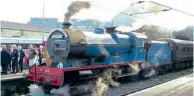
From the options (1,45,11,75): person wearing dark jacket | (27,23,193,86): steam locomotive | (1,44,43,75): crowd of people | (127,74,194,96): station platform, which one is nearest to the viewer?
(127,74,194,96): station platform

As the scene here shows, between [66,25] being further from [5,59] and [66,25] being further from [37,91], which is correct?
[5,59]

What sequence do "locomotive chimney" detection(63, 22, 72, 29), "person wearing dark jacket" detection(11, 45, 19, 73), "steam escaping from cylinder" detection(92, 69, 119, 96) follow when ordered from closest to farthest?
"locomotive chimney" detection(63, 22, 72, 29) → "steam escaping from cylinder" detection(92, 69, 119, 96) → "person wearing dark jacket" detection(11, 45, 19, 73)

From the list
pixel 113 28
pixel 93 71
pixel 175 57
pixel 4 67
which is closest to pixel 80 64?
pixel 93 71

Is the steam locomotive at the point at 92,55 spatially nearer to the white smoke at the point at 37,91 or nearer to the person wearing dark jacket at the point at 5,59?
the white smoke at the point at 37,91

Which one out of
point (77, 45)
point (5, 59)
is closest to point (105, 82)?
point (77, 45)

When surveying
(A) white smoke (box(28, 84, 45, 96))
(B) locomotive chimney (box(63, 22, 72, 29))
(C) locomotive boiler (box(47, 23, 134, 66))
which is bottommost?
(A) white smoke (box(28, 84, 45, 96))

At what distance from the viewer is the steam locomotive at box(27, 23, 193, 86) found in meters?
11.2

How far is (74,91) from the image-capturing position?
37.9 ft

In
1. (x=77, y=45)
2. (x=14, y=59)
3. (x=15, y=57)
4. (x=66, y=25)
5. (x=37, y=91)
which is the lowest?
(x=37, y=91)

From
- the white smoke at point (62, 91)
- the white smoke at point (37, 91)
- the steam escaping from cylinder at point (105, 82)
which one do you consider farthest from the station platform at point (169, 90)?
the white smoke at point (37, 91)

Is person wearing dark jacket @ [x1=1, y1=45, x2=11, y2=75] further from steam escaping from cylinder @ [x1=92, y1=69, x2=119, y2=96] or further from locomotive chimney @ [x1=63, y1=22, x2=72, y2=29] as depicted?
steam escaping from cylinder @ [x1=92, y1=69, x2=119, y2=96]

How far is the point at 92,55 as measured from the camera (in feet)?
41.3

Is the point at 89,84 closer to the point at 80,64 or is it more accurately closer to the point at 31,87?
the point at 80,64

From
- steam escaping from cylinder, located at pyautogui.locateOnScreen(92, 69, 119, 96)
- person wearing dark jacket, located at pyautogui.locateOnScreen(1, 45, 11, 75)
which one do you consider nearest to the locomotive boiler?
steam escaping from cylinder, located at pyautogui.locateOnScreen(92, 69, 119, 96)
